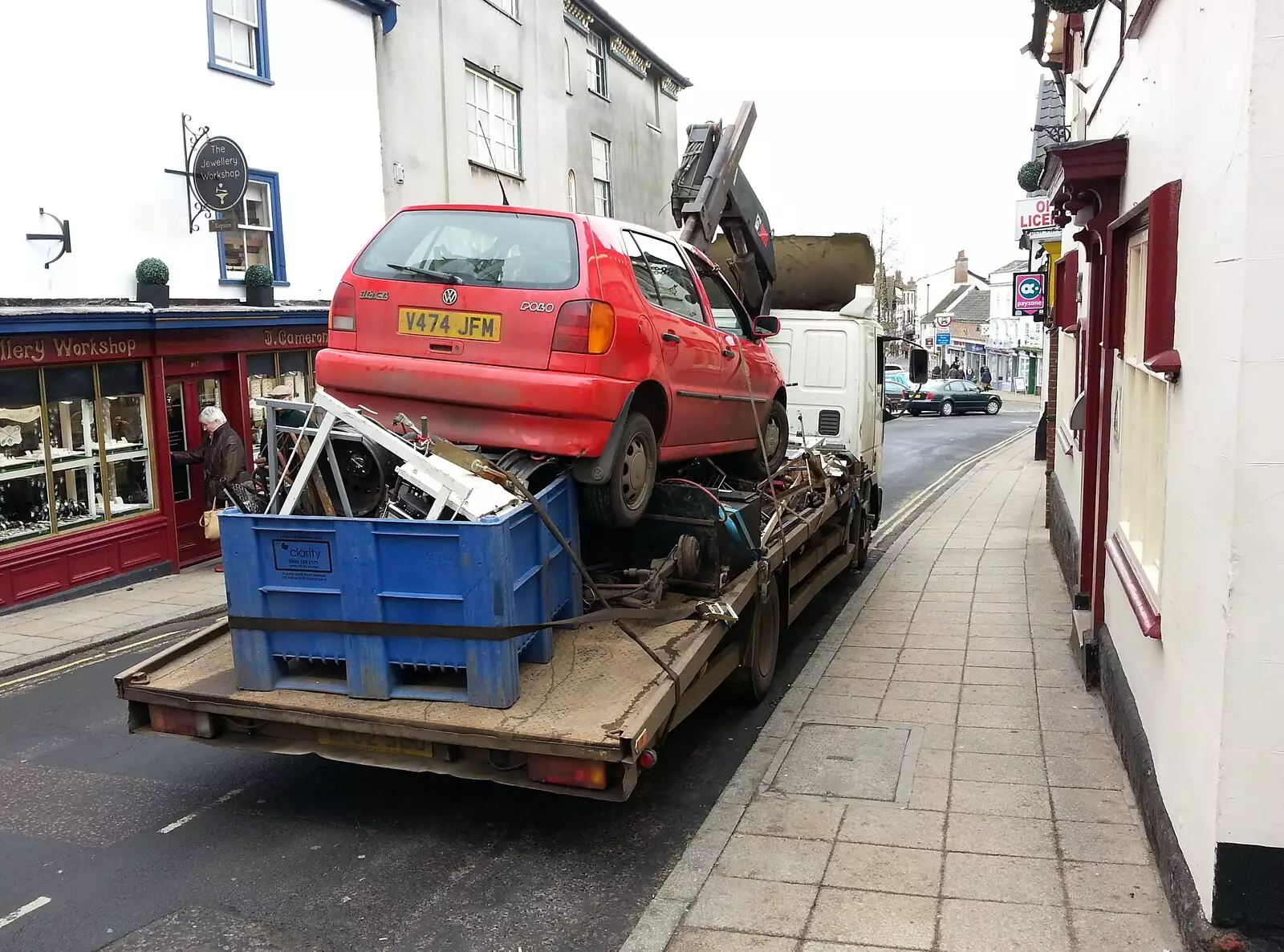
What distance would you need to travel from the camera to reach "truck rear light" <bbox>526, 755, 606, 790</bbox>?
4359 millimetres

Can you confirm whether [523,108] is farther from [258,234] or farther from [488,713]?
[488,713]

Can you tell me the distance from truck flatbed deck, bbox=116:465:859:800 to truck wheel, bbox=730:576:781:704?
0.91 metres

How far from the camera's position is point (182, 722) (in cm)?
Result: 503

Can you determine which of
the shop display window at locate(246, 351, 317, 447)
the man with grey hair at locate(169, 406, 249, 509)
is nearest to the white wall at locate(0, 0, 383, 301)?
the shop display window at locate(246, 351, 317, 447)

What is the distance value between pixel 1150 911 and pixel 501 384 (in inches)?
144

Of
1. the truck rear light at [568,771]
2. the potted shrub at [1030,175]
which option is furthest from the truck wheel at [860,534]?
the truck rear light at [568,771]

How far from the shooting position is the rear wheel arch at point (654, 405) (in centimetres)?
588

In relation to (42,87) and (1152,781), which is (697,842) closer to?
(1152,781)

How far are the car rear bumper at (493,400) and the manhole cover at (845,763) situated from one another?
2058 mm

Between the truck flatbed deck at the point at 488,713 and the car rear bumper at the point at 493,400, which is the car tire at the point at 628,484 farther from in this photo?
the truck flatbed deck at the point at 488,713

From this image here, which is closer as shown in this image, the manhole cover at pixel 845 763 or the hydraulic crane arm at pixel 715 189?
the manhole cover at pixel 845 763

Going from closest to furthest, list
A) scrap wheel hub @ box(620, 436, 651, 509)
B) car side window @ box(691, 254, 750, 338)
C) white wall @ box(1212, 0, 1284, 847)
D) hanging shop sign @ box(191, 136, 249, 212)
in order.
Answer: white wall @ box(1212, 0, 1284, 847) → scrap wheel hub @ box(620, 436, 651, 509) → car side window @ box(691, 254, 750, 338) → hanging shop sign @ box(191, 136, 249, 212)

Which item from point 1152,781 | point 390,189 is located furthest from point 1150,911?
point 390,189

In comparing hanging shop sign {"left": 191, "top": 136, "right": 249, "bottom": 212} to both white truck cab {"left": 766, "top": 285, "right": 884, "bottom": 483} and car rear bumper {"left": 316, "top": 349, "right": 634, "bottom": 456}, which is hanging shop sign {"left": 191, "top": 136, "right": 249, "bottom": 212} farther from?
car rear bumper {"left": 316, "top": 349, "right": 634, "bottom": 456}
